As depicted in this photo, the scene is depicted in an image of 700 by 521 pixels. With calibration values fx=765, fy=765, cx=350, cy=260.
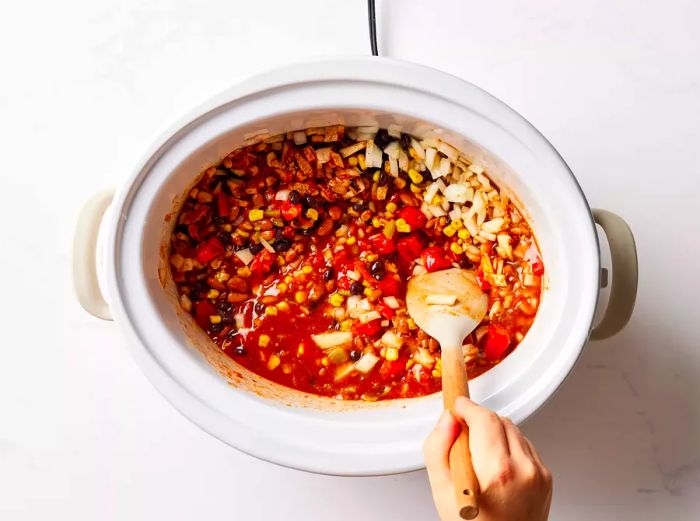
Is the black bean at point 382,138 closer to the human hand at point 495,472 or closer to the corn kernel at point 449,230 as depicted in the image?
the corn kernel at point 449,230

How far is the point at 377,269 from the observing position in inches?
53.4

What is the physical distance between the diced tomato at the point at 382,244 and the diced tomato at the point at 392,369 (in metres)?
0.19

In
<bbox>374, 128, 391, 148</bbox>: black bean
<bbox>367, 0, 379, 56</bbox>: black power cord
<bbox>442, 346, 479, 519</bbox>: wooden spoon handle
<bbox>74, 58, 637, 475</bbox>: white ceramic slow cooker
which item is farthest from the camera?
<bbox>367, 0, 379, 56</bbox>: black power cord

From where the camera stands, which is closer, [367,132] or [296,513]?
[367,132]

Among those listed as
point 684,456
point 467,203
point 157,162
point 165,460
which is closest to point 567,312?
point 467,203

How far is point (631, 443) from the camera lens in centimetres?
149

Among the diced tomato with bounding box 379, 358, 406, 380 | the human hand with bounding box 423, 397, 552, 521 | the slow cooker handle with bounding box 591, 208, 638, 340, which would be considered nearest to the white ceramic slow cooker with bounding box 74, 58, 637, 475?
the slow cooker handle with bounding box 591, 208, 638, 340

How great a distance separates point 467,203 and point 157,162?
52 centimetres

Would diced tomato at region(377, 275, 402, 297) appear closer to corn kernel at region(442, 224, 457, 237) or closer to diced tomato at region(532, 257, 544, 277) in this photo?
corn kernel at region(442, 224, 457, 237)

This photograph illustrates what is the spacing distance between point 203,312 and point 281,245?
0.18m

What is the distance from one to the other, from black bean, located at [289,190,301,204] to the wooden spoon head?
247mm

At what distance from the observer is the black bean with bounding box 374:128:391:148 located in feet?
4.19

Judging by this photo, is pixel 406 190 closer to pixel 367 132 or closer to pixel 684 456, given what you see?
pixel 367 132

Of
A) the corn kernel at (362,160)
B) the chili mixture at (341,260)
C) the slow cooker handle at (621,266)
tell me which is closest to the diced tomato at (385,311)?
the chili mixture at (341,260)
